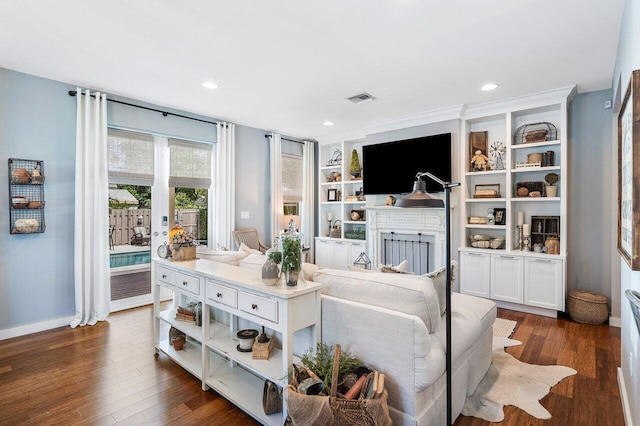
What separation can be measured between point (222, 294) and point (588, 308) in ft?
13.2

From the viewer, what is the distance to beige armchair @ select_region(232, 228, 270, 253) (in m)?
5.14

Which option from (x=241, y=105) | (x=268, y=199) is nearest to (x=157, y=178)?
(x=241, y=105)

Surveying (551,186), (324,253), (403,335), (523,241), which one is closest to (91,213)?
(403,335)

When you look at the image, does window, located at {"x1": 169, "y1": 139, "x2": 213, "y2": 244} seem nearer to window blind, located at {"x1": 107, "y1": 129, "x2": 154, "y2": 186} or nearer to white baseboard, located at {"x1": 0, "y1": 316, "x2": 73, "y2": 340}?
window blind, located at {"x1": 107, "y1": 129, "x2": 154, "y2": 186}

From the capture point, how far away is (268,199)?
5918mm

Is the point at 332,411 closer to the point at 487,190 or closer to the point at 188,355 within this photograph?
the point at 188,355

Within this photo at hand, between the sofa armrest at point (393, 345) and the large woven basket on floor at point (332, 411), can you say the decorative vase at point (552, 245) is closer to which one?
the sofa armrest at point (393, 345)

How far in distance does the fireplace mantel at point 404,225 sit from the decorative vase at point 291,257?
2794 millimetres

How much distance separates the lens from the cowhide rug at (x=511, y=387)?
211cm

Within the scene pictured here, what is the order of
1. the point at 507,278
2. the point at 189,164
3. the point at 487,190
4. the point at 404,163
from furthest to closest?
the point at 404,163, the point at 189,164, the point at 487,190, the point at 507,278

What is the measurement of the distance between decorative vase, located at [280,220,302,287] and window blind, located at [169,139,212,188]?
3.37 meters

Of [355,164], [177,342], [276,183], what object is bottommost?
[177,342]

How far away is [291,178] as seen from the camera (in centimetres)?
634

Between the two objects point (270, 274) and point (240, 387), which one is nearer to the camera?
point (270, 274)
